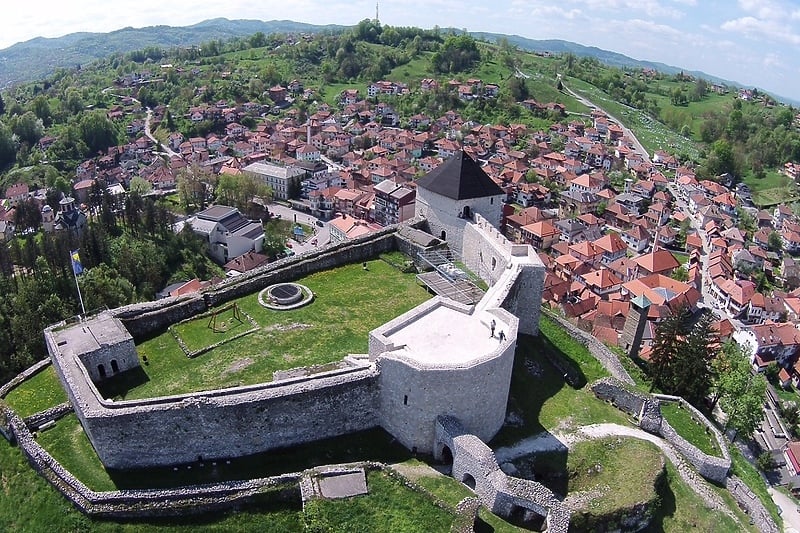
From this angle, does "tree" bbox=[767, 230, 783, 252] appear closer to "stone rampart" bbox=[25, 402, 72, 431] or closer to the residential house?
the residential house

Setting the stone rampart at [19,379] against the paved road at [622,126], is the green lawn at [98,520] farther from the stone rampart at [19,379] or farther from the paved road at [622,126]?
the paved road at [622,126]

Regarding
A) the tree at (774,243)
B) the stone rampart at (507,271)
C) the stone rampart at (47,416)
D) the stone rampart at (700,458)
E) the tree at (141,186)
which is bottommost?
the tree at (774,243)

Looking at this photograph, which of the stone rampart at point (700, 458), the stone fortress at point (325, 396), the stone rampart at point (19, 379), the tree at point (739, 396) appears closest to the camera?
the stone fortress at point (325, 396)

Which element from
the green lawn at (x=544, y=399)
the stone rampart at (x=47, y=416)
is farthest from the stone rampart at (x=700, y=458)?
the stone rampart at (x=47, y=416)

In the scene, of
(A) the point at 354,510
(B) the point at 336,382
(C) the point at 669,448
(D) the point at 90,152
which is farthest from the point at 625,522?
(D) the point at 90,152

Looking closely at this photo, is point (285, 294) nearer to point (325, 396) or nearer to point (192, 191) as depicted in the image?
point (325, 396)

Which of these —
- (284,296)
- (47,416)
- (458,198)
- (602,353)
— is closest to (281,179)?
(458,198)

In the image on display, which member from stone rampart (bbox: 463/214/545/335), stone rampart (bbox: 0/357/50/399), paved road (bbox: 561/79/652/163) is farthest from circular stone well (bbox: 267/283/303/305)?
paved road (bbox: 561/79/652/163)
